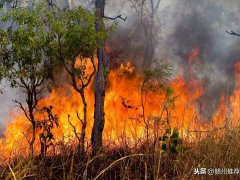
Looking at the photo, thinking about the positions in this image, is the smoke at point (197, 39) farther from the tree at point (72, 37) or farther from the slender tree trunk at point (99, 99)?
the tree at point (72, 37)

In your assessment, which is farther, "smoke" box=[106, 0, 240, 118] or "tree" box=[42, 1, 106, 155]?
"smoke" box=[106, 0, 240, 118]

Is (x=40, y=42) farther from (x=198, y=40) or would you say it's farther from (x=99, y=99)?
(x=198, y=40)

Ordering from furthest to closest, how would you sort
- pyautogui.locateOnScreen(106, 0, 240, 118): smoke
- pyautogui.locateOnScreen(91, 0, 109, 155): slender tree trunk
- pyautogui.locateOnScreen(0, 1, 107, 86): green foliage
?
1. pyautogui.locateOnScreen(106, 0, 240, 118): smoke
2. pyautogui.locateOnScreen(91, 0, 109, 155): slender tree trunk
3. pyautogui.locateOnScreen(0, 1, 107, 86): green foliage

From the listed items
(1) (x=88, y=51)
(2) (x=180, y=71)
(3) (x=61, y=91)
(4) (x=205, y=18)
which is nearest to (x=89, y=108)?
(3) (x=61, y=91)

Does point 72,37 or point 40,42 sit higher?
point 72,37

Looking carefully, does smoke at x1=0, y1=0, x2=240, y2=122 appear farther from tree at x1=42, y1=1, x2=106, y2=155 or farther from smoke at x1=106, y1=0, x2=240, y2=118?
tree at x1=42, y1=1, x2=106, y2=155

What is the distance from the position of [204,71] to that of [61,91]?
1059 centimetres

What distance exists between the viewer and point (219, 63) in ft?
81.4

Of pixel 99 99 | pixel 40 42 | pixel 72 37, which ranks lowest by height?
pixel 99 99

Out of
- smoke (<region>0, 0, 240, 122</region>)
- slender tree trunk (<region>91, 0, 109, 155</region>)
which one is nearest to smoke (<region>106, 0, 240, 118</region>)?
smoke (<region>0, 0, 240, 122</region>)

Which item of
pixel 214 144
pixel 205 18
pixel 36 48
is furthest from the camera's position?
pixel 205 18

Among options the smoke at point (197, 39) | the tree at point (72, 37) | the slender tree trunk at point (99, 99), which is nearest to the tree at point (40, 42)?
the tree at point (72, 37)

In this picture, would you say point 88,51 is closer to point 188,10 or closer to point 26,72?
point 26,72

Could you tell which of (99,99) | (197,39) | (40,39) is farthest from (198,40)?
(40,39)
